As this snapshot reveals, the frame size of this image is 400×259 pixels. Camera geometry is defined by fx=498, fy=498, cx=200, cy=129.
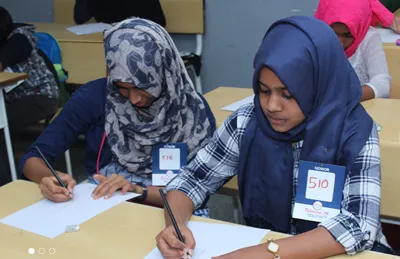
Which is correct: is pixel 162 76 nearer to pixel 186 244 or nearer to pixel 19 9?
pixel 186 244

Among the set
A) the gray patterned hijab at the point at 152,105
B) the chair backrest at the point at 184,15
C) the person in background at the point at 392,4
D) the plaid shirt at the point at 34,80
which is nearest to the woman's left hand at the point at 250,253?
the gray patterned hijab at the point at 152,105

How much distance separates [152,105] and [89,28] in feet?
8.35

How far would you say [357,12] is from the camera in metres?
2.48

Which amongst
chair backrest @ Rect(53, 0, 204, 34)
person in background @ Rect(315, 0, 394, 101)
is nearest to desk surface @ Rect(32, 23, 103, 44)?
chair backrest @ Rect(53, 0, 204, 34)

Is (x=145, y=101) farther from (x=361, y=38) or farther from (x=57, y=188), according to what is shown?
(x=361, y=38)

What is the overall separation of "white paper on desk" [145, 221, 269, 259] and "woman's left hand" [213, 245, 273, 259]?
0.12ft

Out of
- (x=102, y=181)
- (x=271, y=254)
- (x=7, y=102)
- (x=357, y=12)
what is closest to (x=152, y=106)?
(x=102, y=181)

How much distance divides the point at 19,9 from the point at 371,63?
3849mm

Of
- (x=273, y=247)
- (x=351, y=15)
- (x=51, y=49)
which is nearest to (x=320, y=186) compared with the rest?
(x=273, y=247)

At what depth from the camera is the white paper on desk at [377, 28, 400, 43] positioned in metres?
2.89

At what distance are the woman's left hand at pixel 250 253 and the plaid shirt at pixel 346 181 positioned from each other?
0.51 feet

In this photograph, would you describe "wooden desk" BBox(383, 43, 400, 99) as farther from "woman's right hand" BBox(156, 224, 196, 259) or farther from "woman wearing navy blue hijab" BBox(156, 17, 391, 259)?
"woman's right hand" BBox(156, 224, 196, 259)

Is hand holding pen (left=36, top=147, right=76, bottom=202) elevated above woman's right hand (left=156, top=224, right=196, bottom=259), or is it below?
below

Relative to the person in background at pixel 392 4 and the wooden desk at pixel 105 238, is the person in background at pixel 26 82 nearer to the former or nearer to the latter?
the wooden desk at pixel 105 238
